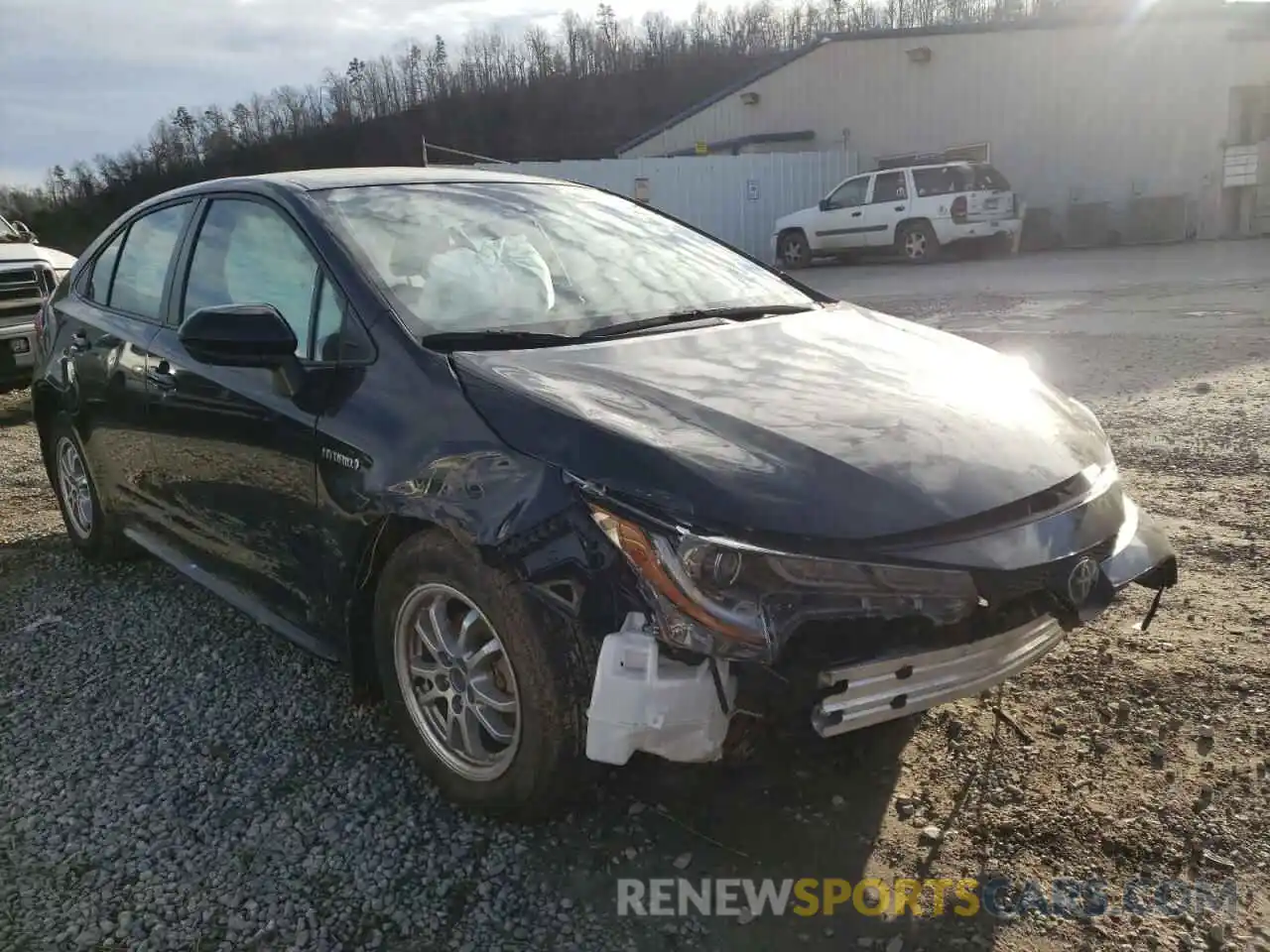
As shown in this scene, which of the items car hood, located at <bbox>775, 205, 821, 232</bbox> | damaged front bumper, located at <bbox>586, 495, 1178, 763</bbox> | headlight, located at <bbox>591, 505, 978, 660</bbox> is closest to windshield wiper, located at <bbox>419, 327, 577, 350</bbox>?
headlight, located at <bbox>591, 505, 978, 660</bbox>

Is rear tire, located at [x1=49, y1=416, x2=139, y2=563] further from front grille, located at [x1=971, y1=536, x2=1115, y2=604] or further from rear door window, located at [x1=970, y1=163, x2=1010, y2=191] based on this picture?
rear door window, located at [x1=970, y1=163, x2=1010, y2=191]

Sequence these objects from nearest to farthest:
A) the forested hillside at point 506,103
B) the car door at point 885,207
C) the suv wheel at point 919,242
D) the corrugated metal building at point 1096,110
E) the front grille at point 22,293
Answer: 1. the front grille at point 22,293
2. the suv wheel at point 919,242
3. the car door at point 885,207
4. the corrugated metal building at point 1096,110
5. the forested hillside at point 506,103

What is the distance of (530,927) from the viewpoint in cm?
223

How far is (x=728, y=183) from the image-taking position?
76.0 feet

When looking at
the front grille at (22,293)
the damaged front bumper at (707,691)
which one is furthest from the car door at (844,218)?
the damaged front bumper at (707,691)

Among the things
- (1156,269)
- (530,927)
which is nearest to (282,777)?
(530,927)

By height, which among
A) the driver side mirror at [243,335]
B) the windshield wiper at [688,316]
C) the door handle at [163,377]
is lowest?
the door handle at [163,377]

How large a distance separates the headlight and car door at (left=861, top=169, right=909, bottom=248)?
17962mm

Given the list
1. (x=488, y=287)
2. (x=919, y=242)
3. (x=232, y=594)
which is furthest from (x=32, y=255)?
(x=919, y=242)

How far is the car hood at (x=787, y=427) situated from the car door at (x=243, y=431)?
66 cm

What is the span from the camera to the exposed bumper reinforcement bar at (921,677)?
2.08 meters

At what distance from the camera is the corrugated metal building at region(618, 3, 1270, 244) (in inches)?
797

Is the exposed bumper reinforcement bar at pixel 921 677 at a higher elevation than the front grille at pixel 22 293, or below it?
below

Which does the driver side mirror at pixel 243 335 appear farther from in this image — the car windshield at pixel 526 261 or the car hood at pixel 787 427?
the car hood at pixel 787 427
